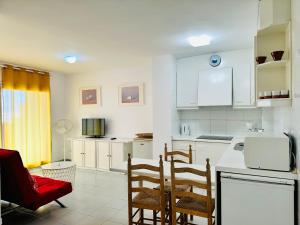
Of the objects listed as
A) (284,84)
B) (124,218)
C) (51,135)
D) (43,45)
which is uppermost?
(43,45)

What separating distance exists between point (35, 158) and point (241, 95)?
186 inches

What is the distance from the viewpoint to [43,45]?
11.1ft

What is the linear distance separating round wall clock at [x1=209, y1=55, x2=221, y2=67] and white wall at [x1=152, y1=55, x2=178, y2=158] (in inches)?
27.7

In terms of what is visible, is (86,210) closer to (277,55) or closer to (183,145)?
(183,145)

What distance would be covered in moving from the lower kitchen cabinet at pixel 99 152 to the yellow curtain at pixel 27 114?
0.80 metres

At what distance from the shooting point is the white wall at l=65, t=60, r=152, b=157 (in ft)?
16.4

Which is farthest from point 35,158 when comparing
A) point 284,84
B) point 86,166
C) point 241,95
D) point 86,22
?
point 284,84

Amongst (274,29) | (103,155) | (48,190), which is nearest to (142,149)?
(103,155)

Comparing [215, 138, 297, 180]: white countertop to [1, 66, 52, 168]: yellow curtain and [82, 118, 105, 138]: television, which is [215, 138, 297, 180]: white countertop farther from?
[1, 66, 52, 168]: yellow curtain

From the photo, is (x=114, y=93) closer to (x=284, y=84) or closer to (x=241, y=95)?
(x=241, y=95)

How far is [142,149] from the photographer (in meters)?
4.57

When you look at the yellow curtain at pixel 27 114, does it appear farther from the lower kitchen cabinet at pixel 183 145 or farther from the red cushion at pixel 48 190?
the lower kitchen cabinet at pixel 183 145

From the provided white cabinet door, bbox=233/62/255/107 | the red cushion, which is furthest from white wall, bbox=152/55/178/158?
the red cushion

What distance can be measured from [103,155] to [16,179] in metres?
2.47
